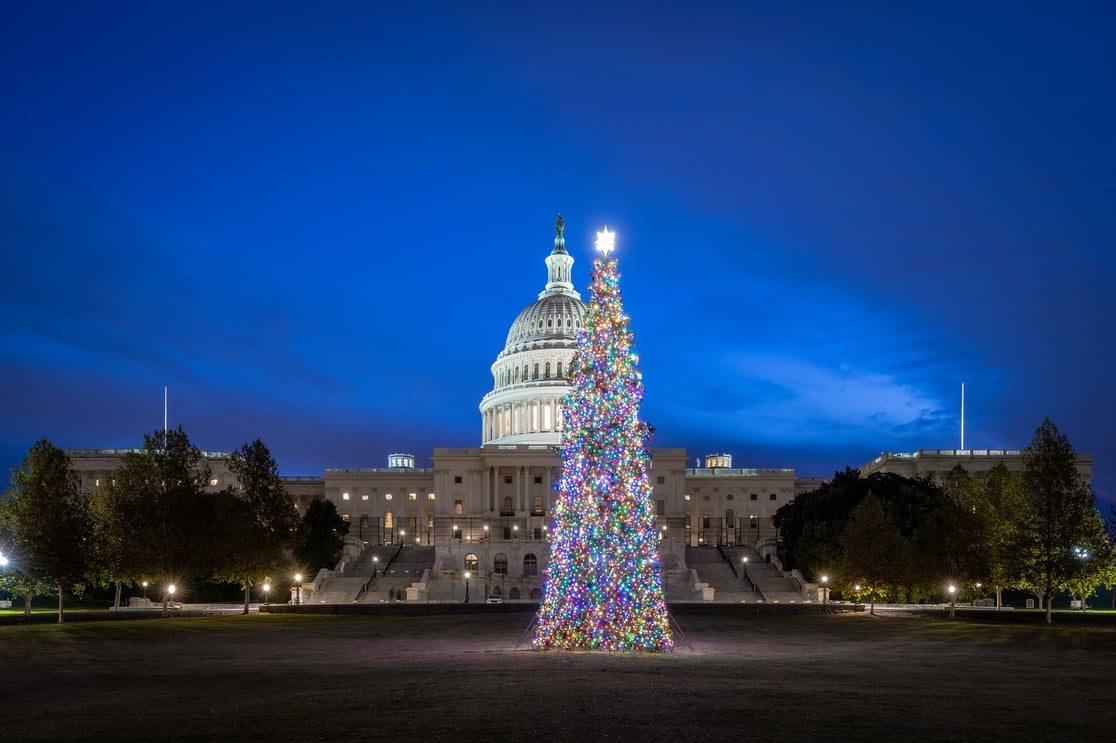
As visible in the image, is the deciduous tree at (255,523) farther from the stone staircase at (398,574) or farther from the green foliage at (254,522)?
the stone staircase at (398,574)

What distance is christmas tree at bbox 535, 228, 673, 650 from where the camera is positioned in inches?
1296

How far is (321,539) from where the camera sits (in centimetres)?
10212

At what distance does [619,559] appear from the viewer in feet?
109

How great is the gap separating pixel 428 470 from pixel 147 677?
414 feet

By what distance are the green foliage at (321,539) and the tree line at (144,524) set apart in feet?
81.1

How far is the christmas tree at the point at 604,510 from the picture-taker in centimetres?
3291

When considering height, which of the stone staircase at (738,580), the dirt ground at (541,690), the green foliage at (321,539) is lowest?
the stone staircase at (738,580)

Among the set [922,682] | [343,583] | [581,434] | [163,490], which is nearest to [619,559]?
[581,434]

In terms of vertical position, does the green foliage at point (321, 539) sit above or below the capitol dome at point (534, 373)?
below

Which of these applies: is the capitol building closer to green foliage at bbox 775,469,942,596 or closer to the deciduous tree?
green foliage at bbox 775,469,942,596

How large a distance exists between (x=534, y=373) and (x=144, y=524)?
101 m

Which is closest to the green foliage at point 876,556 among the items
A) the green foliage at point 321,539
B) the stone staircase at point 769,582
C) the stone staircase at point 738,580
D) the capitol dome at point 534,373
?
the stone staircase at point 738,580

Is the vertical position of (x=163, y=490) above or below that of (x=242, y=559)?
above

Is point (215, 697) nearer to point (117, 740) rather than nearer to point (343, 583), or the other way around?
point (117, 740)
